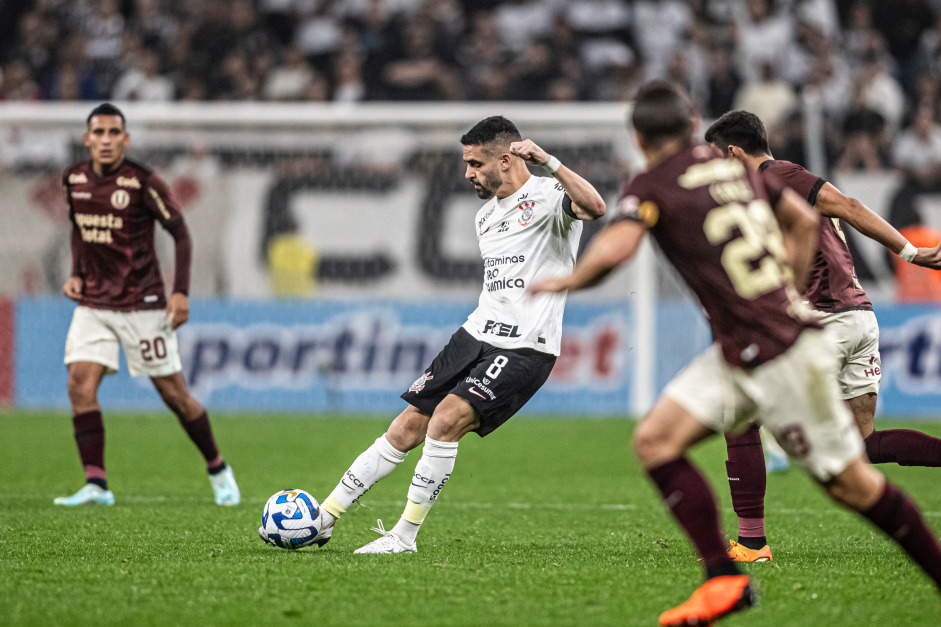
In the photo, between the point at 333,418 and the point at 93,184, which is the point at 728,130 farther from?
the point at 333,418

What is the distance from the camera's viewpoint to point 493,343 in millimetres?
6273

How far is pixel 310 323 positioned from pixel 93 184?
6789mm

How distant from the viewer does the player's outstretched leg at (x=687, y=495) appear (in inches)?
165

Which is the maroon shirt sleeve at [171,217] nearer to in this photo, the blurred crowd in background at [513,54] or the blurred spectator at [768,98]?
the blurred crowd in background at [513,54]

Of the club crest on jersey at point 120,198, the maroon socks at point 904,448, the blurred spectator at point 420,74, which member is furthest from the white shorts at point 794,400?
the blurred spectator at point 420,74

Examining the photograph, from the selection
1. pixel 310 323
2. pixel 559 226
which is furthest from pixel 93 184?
pixel 310 323

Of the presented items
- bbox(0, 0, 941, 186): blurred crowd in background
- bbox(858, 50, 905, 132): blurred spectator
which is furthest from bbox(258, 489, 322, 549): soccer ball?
bbox(858, 50, 905, 132): blurred spectator

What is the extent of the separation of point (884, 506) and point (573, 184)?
235cm

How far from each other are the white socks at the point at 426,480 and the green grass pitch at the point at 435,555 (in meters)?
0.25

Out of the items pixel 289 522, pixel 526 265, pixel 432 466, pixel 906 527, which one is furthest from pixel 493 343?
pixel 906 527

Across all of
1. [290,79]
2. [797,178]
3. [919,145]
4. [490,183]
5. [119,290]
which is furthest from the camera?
[290,79]

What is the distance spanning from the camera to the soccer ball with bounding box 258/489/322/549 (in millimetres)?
6105

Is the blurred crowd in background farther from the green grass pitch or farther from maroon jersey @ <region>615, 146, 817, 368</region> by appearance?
maroon jersey @ <region>615, 146, 817, 368</region>

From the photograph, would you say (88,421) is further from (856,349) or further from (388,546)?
(856,349)
